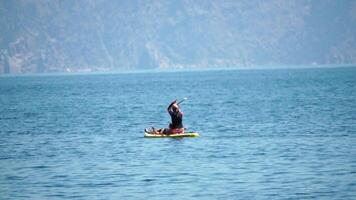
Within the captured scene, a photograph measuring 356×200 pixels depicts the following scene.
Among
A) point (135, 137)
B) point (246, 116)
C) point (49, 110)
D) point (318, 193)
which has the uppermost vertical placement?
point (49, 110)

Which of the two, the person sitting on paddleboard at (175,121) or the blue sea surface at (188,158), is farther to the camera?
the person sitting on paddleboard at (175,121)

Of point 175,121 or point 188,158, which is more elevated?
point 175,121

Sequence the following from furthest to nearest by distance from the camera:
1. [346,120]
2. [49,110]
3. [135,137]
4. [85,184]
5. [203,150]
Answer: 1. [49,110]
2. [346,120]
3. [135,137]
4. [203,150]
5. [85,184]

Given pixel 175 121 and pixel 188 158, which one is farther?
pixel 175 121

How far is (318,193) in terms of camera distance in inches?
1359

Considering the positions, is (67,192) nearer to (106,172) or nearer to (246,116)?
(106,172)

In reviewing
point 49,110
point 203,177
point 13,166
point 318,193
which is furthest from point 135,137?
point 49,110

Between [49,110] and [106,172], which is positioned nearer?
[106,172]

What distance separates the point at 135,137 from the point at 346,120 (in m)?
14.7

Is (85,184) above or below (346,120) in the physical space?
below

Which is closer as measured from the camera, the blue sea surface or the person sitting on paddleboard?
the blue sea surface

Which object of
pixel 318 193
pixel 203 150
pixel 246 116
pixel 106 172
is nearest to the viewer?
pixel 318 193

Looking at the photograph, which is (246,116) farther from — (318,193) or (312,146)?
(318,193)

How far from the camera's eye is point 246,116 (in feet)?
236
